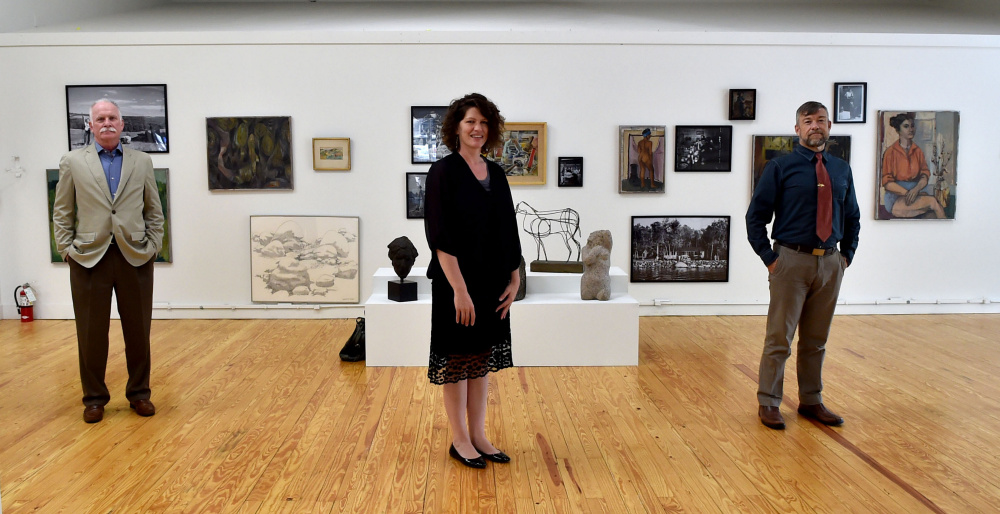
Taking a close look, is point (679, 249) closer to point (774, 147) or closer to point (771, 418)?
point (774, 147)

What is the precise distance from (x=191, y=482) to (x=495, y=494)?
1606 millimetres

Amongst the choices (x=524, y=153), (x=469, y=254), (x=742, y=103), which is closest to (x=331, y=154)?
(x=524, y=153)

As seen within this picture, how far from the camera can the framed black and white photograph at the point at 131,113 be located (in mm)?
8367

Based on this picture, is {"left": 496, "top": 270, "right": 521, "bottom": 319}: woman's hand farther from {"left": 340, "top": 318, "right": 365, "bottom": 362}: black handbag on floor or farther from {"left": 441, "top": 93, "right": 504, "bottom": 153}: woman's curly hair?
{"left": 340, "top": 318, "right": 365, "bottom": 362}: black handbag on floor

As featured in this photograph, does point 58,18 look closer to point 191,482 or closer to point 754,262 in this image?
point 191,482

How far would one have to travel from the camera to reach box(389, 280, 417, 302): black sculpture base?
662cm

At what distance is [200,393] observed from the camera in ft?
18.4

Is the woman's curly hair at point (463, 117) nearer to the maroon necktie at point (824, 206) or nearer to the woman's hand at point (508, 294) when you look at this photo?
the woman's hand at point (508, 294)

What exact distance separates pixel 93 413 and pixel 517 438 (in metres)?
2.80

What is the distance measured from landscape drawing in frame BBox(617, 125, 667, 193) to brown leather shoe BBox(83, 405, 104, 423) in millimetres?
5712

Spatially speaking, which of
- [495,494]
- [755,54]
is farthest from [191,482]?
[755,54]

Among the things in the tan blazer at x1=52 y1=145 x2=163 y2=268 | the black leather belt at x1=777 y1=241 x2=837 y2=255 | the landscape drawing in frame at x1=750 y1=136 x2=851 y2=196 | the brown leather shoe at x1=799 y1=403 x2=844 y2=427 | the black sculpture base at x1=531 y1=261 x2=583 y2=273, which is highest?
the landscape drawing in frame at x1=750 y1=136 x2=851 y2=196

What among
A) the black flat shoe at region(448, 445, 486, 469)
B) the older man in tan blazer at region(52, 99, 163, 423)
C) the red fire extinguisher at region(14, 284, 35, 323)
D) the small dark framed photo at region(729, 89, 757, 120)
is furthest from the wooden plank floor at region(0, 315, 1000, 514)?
the small dark framed photo at region(729, 89, 757, 120)

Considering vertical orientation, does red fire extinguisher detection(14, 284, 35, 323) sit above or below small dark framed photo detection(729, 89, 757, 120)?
below
